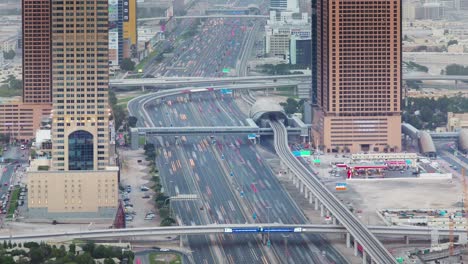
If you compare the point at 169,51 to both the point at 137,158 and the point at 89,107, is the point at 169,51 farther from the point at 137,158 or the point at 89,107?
the point at 89,107

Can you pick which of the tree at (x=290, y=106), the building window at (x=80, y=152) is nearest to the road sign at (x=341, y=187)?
the building window at (x=80, y=152)

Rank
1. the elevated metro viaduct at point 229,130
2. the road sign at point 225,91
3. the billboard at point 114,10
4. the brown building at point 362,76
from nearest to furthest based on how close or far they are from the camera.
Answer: the brown building at point 362,76
the elevated metro viaduct at point 229,130
the road sign at point 225,91
the billboard at point 114,10

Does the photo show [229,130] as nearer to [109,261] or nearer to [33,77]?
[33,77]

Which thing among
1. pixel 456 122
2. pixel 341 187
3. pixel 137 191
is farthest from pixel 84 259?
pixel 456 122

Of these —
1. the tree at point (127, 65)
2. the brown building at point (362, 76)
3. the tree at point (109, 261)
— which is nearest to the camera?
the tree at point (109, 261)

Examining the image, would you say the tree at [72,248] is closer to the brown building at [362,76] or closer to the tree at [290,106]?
the brown building at [362,76]

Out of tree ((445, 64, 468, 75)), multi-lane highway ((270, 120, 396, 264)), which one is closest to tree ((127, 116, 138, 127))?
multi-lane highway ((270, 120, 396, 264))
